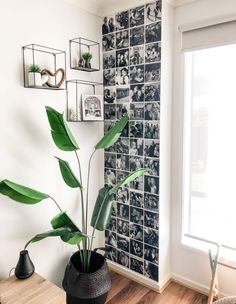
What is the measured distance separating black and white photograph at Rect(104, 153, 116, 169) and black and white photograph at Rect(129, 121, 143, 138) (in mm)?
293

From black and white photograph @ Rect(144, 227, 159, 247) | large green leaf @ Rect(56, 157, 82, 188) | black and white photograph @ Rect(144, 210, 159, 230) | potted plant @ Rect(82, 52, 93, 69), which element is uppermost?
potted plant @ Rect(82, 52, 93, 69)

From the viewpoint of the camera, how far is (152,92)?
6.96 feet

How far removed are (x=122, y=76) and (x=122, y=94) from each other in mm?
151

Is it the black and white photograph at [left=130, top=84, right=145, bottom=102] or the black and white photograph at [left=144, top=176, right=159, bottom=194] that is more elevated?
the black and white photograph at [left=130, top=84, right=145, bottom=102]

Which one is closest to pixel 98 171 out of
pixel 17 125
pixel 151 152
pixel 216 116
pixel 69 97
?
pixel 151 152

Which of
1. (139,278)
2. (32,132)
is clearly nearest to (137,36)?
(32,132)

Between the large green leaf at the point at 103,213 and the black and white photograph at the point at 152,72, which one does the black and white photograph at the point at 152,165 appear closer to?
the large green leaf at the point at 103,213

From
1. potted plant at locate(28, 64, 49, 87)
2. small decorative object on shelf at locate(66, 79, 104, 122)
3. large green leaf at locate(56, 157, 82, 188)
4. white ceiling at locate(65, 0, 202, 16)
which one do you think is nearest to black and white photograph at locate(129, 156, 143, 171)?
small decorative object on shelf at locate(66, 79, 104, 122)

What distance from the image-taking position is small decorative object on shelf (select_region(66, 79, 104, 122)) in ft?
7.06

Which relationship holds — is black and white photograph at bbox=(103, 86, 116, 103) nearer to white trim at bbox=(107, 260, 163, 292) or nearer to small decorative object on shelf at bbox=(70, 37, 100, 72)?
small decorative object on shelf at bbox=(70, 37, 100, 72)

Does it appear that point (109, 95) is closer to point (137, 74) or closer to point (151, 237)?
point (137, 74)

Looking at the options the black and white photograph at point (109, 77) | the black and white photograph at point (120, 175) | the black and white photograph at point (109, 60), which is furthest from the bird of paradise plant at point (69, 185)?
the black and white photograph at point (109, 60)

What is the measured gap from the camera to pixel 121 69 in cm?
228

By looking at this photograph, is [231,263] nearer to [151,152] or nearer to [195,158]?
[195,158]
